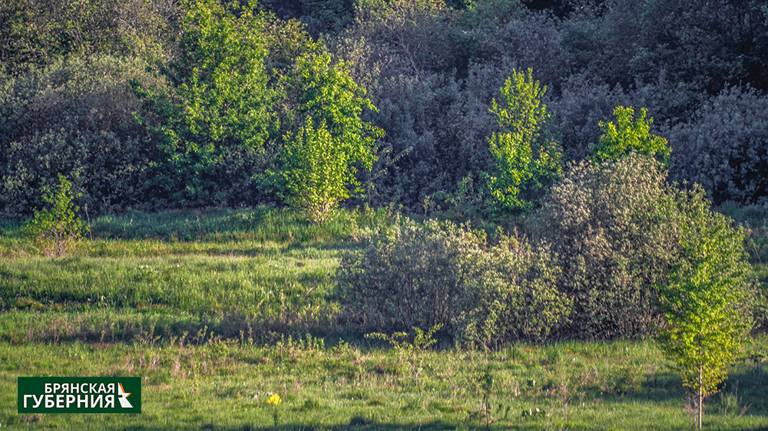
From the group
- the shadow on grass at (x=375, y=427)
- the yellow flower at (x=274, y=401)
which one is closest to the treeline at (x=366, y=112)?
the yellow flower at (x=274, y=401)

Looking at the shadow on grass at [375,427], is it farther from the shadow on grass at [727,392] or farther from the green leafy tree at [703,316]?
the shadow on grass at [727,392]

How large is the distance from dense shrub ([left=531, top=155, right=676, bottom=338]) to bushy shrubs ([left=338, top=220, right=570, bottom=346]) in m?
0.50

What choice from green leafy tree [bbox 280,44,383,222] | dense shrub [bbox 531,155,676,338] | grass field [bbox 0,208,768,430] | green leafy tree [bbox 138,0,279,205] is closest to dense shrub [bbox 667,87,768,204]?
grass field [bbox 0,208,768,430]

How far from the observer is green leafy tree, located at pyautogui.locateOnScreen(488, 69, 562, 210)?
28.1 metres

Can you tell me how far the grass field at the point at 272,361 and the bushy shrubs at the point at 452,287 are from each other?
0.65 m

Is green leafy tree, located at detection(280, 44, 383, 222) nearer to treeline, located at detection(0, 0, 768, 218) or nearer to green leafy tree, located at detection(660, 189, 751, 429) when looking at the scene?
treeline, located at detection(0, 0, 768, 218)

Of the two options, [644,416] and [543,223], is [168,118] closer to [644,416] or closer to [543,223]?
[543,223]

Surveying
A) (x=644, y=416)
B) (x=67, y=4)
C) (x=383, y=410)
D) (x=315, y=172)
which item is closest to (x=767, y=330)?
(x=644, y=416)

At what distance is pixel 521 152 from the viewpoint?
28.6 metres

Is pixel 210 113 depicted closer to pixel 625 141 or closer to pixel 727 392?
pixel 625 141

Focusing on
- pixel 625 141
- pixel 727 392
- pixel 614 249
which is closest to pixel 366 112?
pixel 625 141

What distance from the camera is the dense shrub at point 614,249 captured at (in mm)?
17984

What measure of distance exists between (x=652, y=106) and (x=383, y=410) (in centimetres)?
2154

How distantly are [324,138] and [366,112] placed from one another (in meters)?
5.30
